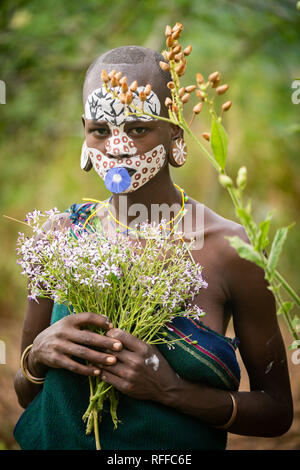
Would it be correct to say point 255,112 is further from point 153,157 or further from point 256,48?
point 153,157

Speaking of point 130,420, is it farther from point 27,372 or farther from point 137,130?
point 137,130

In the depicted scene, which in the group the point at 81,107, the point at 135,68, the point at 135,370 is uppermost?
A: the point at 81,107

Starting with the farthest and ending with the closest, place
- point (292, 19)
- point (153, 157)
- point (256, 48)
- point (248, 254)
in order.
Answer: point (256, 48)
point (292, 19)
point (153, 157)
point (248, 254)

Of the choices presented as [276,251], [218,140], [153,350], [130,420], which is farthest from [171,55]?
[130,420]

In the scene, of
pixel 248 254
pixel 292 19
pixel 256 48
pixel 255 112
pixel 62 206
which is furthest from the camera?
pixel 255 112

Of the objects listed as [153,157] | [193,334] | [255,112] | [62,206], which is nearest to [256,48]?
[255,112]

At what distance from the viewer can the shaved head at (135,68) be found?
2.19 meters

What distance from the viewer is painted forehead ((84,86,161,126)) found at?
2150 mm

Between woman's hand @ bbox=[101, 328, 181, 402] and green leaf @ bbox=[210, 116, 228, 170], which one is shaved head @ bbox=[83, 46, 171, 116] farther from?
woman's hand @ bbox=[101, 328, 181, 402]

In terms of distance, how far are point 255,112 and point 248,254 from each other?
19.0 ft

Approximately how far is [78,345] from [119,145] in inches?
31.3

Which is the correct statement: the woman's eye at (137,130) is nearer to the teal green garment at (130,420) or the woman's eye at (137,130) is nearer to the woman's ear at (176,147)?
the woman's ear at (176,147)

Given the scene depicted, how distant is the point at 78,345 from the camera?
1960 mm

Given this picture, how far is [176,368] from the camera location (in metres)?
2.06
